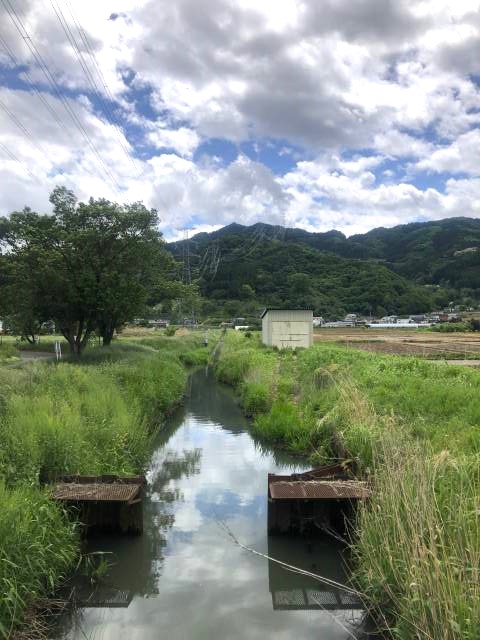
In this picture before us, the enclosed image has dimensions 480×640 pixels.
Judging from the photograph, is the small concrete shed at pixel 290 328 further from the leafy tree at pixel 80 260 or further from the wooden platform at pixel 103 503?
the wooden platform at pixel 103 503

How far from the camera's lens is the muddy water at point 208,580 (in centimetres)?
557

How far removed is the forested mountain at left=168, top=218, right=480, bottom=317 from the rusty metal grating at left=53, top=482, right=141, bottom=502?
78.9 metres

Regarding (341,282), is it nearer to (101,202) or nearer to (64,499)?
(101,202)

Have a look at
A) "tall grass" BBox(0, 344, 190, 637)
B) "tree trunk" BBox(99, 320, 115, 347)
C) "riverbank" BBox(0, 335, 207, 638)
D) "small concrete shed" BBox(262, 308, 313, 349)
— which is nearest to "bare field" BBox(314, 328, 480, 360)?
"small concrete shed" BBox(262, 308, 313, 349)

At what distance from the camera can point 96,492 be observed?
24.5 feet

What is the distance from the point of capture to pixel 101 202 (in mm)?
22984

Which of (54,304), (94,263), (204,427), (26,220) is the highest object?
(26,220)

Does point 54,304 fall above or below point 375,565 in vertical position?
above

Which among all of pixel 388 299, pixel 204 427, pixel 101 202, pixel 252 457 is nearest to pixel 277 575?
pixel 252 457

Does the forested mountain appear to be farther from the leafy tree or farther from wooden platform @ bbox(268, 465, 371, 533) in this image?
wooden platform @ bbox(268, 465, 371, 533)

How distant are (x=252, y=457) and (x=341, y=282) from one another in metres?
105

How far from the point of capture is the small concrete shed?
3334cm

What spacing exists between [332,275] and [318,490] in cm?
10988

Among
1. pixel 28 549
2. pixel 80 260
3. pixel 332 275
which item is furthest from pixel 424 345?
pixel 332 275
